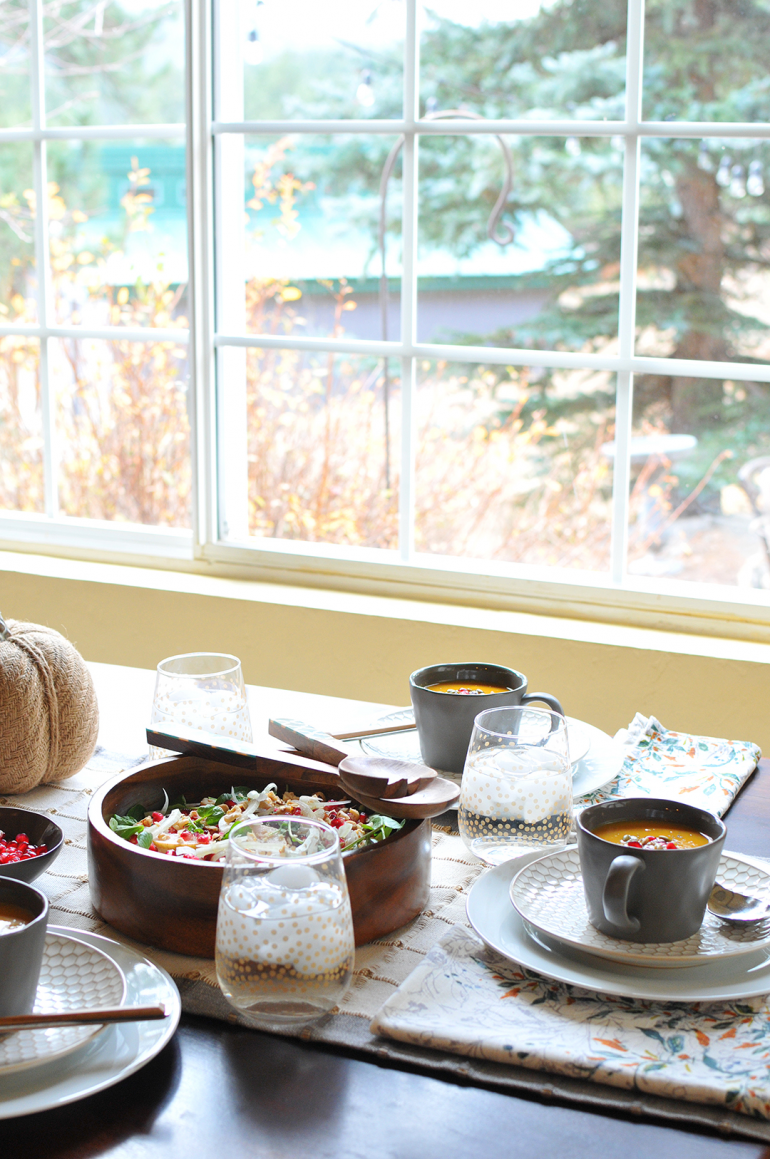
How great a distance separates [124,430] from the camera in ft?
9.34

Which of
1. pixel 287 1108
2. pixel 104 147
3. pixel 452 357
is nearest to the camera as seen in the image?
pixel 287 1108

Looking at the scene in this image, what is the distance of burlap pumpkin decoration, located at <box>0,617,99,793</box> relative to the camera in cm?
A: 101

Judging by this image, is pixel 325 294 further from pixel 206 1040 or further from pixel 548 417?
pixel 206 1040

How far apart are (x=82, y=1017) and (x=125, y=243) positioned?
2.59 m

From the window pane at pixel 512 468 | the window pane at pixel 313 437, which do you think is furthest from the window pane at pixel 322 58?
the window pane at pixel 512 468

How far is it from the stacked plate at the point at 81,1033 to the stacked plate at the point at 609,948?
232mm

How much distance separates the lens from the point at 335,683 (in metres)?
2.19

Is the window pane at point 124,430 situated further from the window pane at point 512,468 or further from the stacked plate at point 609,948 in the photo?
the stacked plate at point 609,948

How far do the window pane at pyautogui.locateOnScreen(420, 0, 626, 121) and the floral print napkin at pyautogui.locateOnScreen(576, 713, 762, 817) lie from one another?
209cm

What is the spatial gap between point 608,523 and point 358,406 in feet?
2.38

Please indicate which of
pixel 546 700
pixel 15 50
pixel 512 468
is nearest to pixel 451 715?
pixel 546 700

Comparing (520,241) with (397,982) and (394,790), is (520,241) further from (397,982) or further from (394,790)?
(397,982)

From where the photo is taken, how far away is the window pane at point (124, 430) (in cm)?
280

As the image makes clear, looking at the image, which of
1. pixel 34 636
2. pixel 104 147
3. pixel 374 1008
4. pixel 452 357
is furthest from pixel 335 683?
pixel 104 147
